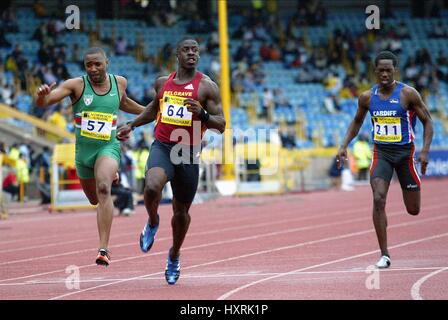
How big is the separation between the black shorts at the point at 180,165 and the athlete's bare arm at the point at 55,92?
113cm

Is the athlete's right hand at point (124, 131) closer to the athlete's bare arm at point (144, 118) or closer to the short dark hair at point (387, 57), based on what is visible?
the athlete's bare arm at point (144, 118)

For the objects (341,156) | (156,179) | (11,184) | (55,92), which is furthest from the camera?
(11,184)

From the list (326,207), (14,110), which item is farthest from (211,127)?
(14,110)

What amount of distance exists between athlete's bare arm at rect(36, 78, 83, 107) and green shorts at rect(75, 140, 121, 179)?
1.70 feet

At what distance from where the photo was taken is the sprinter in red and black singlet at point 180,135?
10047 mm

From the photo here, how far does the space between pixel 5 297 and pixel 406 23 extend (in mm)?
35694

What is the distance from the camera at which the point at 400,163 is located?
11.6 metres

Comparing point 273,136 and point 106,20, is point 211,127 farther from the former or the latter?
point 106,20

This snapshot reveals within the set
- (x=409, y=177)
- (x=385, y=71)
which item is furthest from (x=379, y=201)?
(x=385, y=71)

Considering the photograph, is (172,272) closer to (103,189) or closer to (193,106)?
(103,189)

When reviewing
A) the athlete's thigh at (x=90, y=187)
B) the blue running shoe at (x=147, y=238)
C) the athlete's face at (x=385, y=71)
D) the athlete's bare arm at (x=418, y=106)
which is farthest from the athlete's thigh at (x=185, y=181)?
the athlete's bare arm at (x=418, y=106)

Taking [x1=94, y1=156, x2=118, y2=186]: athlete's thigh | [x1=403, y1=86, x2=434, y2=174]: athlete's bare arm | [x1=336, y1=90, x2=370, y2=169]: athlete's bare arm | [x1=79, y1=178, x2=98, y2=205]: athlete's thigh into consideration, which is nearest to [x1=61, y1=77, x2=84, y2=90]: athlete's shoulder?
[x1=94, y1=156, x2=118, y2=186]: athlete's thigh

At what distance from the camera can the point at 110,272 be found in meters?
11.6

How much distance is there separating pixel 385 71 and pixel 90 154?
306cm
